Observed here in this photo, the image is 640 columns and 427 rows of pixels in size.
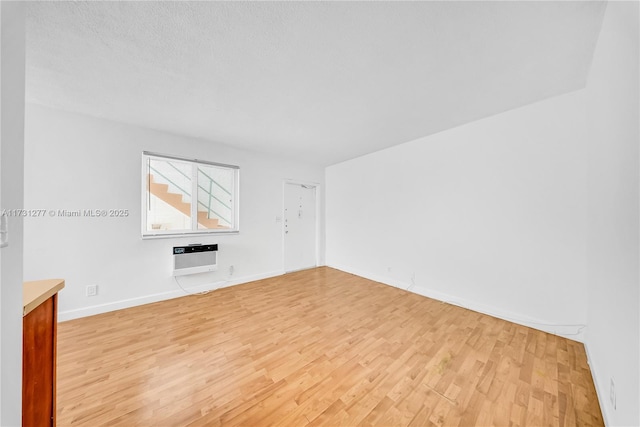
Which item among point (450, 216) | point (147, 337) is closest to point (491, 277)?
point (450, 216)

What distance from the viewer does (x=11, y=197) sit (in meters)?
0.69

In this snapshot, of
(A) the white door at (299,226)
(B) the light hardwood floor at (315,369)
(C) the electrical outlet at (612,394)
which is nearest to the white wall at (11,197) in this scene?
(B) the light hardwood floor at (315,369)

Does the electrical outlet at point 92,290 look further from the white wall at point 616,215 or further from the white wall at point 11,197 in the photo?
the white wall at point 616,215

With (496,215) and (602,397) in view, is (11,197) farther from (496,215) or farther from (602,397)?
(496,215)

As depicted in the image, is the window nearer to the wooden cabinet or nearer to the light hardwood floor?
the light hardwood floor

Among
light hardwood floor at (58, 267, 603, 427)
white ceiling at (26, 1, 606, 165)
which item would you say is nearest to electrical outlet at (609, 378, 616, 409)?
light hardwood floor at (58, 267, 603, 427)

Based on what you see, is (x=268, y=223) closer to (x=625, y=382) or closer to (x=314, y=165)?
(x=314, y=165)

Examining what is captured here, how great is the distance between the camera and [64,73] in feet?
5.92

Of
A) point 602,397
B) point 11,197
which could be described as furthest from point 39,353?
point 602,397

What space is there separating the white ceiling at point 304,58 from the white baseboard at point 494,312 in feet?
7.70

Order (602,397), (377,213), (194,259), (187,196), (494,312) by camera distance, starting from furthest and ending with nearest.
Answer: (377,213) < (187,196) < (194,259) < (494,312) < (602,397)

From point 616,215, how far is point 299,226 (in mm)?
4129

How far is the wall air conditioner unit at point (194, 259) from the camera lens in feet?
10.1

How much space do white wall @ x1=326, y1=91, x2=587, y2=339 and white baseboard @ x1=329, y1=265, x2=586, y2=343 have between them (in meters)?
0.01
